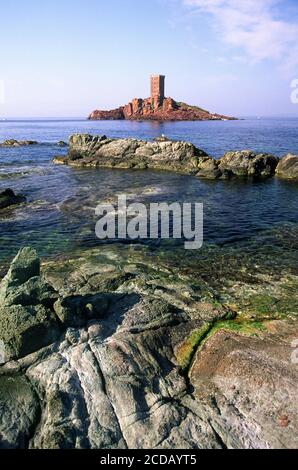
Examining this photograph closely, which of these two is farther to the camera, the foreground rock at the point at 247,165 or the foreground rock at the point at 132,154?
the foreground rock at the point at 132,154

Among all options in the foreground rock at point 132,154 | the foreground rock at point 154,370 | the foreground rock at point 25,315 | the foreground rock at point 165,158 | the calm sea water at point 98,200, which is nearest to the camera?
the foreground rock at point 154,370

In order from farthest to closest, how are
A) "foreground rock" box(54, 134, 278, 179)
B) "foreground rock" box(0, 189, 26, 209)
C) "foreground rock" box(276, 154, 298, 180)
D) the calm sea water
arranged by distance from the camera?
1. "foreground rock" box(54, 134, 278, 179)
2. "foreground rock" box(276, 154, 298, 180)
3. "foreground rock" box(0, 189, 26, 209)
4. the calm sea water

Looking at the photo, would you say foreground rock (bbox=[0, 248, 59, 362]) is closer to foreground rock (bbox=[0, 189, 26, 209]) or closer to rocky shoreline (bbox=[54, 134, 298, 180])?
foreground rock (bbox=[0, 189, 26, 209])

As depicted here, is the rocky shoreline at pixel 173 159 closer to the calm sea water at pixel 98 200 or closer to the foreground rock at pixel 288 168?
the foreground rock at pixel 288 168

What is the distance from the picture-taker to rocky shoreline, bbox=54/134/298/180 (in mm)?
54531

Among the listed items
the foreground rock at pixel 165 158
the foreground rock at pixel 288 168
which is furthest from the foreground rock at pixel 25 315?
the foreground rock at pixel 288 168

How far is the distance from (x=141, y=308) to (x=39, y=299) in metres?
4.23

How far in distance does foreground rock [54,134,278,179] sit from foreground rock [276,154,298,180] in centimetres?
144

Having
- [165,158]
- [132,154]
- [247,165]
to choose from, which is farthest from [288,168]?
[132,154]

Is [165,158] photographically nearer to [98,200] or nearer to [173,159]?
[173,159]

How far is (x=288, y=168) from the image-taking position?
53.7 metres

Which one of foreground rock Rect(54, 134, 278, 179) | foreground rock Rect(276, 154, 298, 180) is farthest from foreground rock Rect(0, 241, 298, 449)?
foreground rock Rect(54, 134, 278, 179)

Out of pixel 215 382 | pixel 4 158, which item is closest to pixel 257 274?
pixel 215 382

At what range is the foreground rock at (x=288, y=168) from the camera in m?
52.1
